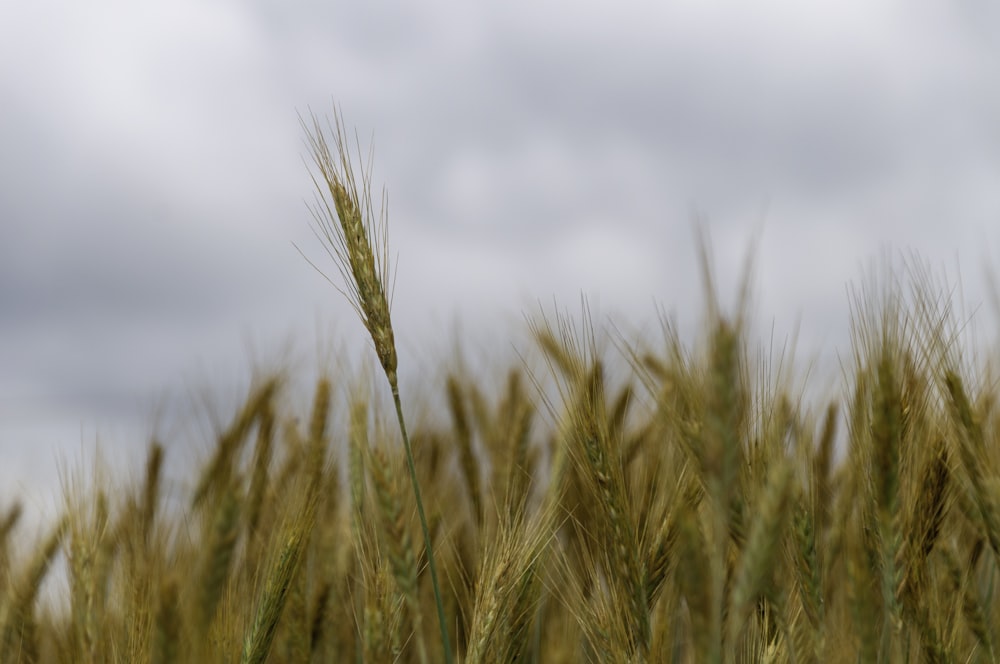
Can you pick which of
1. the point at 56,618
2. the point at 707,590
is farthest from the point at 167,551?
the point at 707,590

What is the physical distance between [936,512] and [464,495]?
142cm

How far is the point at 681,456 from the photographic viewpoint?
201 cm

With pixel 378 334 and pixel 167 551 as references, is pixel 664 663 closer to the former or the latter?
pixel 378 334

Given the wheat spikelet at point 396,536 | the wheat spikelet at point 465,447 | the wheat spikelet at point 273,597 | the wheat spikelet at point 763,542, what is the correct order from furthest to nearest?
the wheat spikelet at point 465,447, the wheat spikelet at point 273,597, the wheat spikelet at point 396,536, the wheat spikelet at point 763,542

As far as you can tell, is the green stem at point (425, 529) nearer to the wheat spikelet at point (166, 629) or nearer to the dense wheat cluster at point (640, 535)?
the dense wheat cluster at point (640, 535)

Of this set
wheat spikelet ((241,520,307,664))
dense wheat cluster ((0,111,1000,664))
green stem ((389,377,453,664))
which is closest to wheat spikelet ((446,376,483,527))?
dense wheat cluster ((0,111,1000,664))

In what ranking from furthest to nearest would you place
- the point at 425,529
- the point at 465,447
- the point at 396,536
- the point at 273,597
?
the point at 465,447 → the point at 273,597 → the point at 425,529 → the point at 396,536

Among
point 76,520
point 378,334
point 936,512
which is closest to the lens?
point 378,334

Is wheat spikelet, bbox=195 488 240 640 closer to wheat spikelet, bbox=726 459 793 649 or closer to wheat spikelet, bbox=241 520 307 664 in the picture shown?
wheat spikelet, bbox=241 520 307 664

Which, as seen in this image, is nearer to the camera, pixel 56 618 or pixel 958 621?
pixel 958 621

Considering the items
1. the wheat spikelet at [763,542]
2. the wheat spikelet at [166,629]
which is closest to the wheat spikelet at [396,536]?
the wheat spikelet at [166,629]

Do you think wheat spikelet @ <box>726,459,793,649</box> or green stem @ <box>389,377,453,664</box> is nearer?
wheat spikelet @ <box>726,459,793,649</box>

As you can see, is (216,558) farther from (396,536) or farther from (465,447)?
(465,447)

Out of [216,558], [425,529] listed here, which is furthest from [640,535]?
[216,558]
